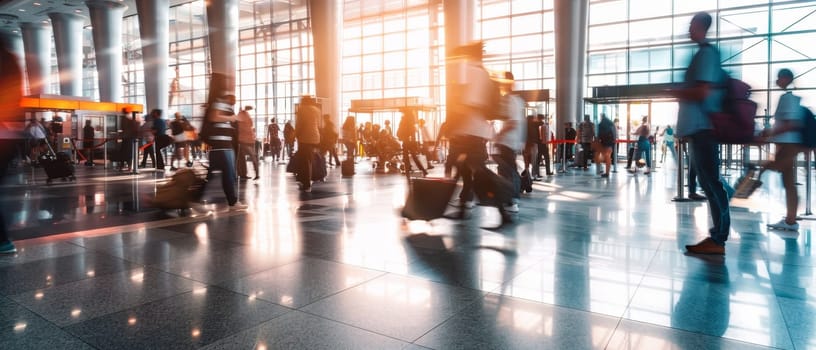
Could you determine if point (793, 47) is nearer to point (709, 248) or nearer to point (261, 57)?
point (709, 248)

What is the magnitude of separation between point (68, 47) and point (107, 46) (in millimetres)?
7390

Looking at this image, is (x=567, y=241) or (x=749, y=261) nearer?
(x=749, y=261)

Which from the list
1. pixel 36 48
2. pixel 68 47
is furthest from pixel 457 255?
pixel 36 48

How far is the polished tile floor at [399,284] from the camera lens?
2.53 meters

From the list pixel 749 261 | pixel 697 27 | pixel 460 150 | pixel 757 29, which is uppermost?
pixel 757 29

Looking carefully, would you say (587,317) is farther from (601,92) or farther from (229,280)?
(601,92)

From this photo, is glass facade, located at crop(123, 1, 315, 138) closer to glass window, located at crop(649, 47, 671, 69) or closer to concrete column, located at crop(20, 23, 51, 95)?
concrete column, located at crop(20, 23, 51, 95)

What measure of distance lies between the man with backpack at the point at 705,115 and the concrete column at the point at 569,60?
1852cm

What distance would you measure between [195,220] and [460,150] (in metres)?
3.53

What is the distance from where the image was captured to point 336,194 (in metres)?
9.42

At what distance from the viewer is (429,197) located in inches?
210

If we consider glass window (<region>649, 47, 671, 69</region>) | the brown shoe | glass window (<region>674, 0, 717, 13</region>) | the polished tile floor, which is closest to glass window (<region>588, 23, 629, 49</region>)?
glass window (<region>649, 47, 671, 69</region>)

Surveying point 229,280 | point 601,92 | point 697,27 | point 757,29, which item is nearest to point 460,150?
point 697,27

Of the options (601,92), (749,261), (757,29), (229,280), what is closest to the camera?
(229,280)
